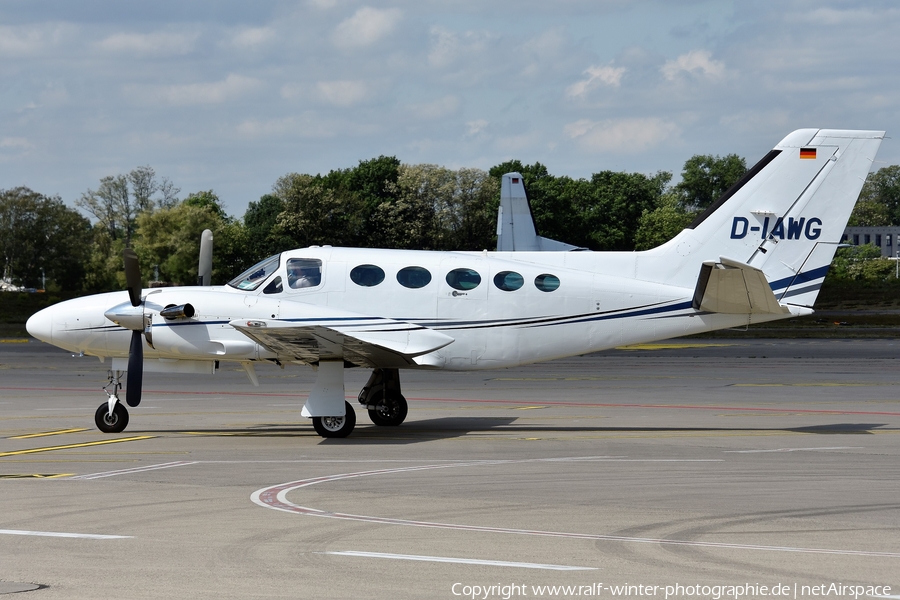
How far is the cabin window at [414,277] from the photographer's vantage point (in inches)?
703

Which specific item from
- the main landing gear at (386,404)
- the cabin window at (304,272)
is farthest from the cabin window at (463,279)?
the cabin window at (304,272)

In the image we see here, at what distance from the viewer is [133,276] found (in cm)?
1712

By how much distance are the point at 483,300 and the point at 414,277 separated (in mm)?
1307

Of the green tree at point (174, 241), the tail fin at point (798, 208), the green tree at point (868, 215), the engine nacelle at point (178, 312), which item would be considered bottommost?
the engine nacelle at point (178, 312)

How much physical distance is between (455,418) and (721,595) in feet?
44.5

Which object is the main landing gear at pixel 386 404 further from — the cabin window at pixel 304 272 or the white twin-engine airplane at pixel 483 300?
the cabin window at pixel 304 272

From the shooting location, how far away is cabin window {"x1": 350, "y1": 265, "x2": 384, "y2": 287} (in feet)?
58.3

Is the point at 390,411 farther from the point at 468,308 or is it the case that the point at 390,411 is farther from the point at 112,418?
the point at 112,418

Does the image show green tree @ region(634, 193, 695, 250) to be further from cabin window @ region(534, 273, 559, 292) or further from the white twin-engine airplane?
cabin window @ region(534, 273, 559, 292)

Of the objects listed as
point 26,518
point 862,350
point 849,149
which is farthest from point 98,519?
point 862,350

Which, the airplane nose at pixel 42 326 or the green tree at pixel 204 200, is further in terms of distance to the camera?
the green tree at pixel 204 200

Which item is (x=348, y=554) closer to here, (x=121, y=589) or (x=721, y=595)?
(x=121, y=589)

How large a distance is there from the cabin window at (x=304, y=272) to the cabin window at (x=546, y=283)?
3907 millimetres

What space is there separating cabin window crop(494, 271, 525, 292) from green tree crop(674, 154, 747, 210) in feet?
458
